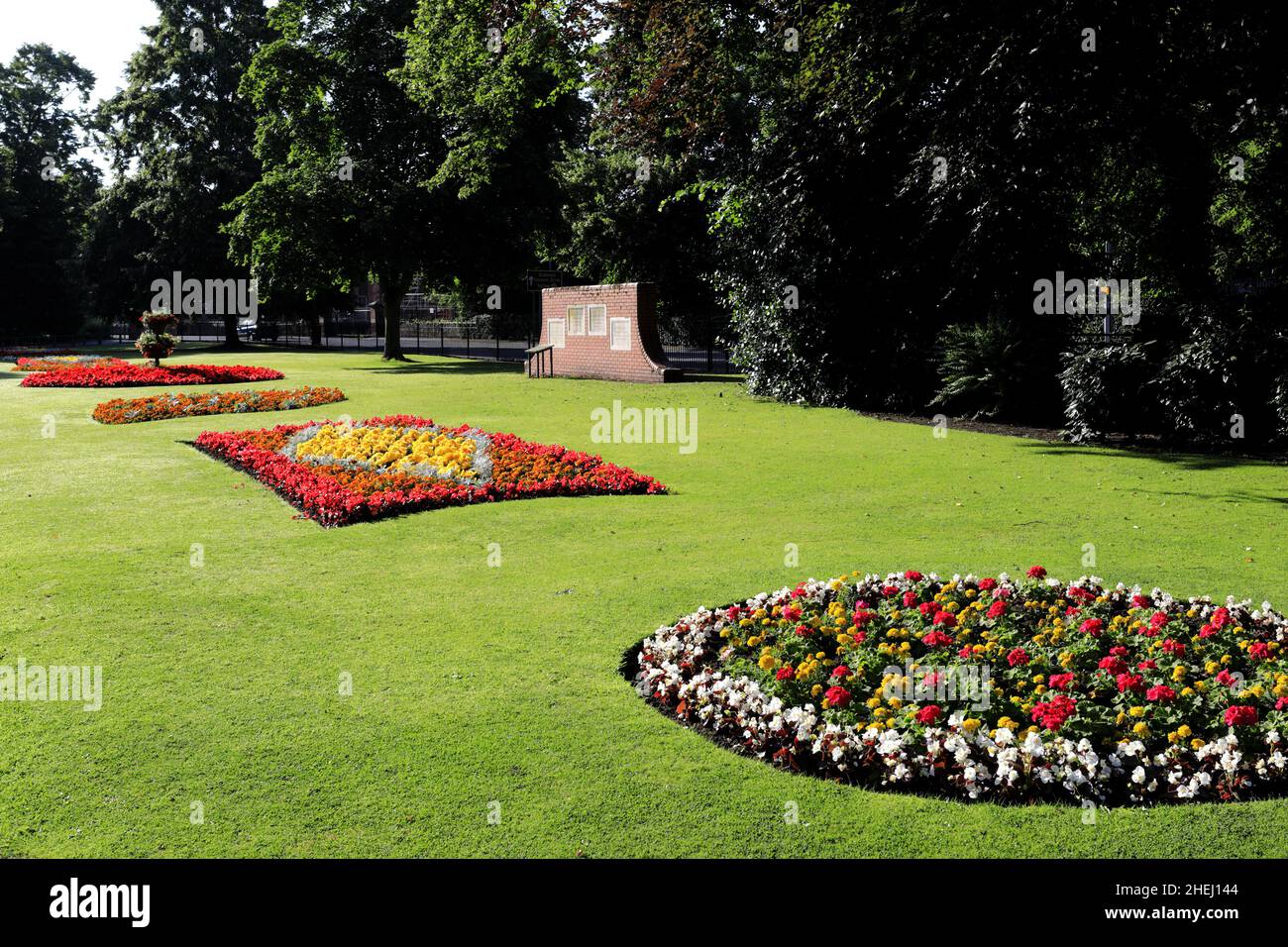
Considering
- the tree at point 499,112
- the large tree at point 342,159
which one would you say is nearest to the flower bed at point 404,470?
the tree at point 499,112

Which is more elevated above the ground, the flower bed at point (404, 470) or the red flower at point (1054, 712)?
the flower bed at point (404, 470)

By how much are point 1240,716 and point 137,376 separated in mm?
31481

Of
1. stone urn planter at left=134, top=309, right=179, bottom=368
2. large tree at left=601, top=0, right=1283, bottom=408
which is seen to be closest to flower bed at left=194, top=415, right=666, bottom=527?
large tree at left=601, top=0, right=1283, bottom=408

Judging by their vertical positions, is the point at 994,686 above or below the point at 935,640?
below

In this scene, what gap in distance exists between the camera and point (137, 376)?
30.8 meters

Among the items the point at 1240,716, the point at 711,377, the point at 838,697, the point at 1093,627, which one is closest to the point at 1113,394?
the point at 1093,627

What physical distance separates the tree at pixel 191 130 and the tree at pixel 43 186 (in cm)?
651

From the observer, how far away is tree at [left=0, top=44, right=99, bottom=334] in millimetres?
59656

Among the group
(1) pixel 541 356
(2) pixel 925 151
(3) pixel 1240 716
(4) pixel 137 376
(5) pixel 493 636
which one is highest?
(2) pixel 925 151

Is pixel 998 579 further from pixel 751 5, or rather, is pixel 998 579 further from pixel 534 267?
pixel 534 267

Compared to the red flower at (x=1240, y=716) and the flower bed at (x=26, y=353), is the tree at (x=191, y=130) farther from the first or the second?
the red flower at (x=1240, y=716)

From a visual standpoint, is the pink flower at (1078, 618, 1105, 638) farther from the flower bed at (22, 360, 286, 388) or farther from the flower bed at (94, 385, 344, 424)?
the flower bed at (22, 360, 286, 388)

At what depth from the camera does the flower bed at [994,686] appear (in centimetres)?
485

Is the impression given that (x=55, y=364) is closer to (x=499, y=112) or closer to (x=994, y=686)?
(x=499, y=112)
